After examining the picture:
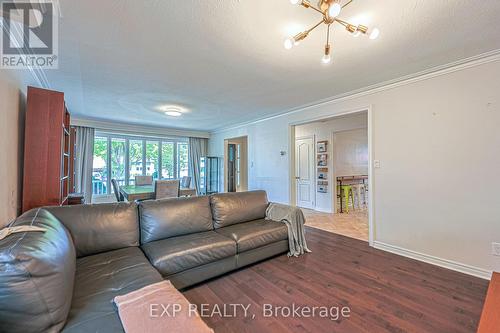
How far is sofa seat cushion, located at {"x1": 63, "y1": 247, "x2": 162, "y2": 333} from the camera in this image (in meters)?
1.05

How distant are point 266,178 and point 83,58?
4116 mm

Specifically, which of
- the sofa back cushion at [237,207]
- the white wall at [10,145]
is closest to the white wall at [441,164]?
the sofa back cushion at [237,207]

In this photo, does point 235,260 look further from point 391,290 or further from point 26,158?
point 26,158

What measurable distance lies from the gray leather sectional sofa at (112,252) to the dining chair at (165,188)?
5.71ft

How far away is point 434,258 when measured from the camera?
2711 millimetres

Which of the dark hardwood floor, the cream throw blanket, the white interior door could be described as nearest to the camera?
the dark hardwood floor

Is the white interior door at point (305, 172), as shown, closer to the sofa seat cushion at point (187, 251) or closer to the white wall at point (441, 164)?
the white wall at point (441, 164)

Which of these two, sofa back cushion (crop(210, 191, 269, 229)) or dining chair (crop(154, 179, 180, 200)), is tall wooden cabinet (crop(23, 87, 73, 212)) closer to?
sofa back cushion (crop(210, 191, 269, 229))

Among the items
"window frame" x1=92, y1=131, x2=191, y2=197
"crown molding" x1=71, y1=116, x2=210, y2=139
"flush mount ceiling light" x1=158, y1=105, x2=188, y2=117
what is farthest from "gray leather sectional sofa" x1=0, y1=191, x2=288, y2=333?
"window frame" x1=92, y1=131, x2=191, y2=197

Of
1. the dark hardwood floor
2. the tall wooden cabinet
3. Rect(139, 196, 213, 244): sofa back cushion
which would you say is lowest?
the dark hardwood floor

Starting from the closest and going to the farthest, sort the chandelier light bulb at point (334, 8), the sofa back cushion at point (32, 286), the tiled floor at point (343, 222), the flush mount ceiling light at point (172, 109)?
1. the sofa back cushion at point (32, 286)
2. the chandelier light bulb at point (334, 8)
3. the tiled floor at point (343, 222)
4. the flush mount ceiling light at point (172, 109)

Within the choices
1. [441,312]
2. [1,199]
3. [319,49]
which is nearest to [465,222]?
[441,312]

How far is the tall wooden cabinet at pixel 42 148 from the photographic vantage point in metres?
2.18

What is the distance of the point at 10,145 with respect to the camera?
2.00 m
